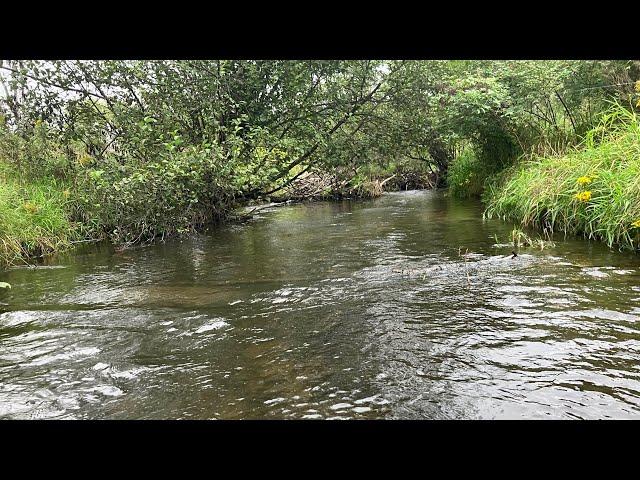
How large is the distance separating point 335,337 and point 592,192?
5.03 m

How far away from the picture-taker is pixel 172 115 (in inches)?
397

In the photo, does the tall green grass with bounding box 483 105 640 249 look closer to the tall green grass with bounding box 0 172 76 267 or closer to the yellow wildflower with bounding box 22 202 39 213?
the tall green grass with bounding box 0 172 76 267

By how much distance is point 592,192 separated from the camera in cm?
668

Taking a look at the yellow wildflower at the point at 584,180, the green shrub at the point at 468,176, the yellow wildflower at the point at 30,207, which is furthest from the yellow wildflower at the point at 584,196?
the yellow wildflower at the point at 30,207

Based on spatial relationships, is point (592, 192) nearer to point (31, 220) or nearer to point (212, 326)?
point (212, 326)

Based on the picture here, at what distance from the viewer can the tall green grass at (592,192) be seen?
19.4ft

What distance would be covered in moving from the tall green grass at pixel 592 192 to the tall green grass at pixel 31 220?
8255mm

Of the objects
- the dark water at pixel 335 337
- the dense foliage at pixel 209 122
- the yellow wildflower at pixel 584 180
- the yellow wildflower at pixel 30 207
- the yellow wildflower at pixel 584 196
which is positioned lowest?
the dark water at pixel 335 337

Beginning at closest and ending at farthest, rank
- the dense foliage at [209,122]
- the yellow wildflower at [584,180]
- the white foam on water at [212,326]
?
the white foam on water at [212,326]
the yellow wildflower at [584,180]
the dense foliage at [209,122]

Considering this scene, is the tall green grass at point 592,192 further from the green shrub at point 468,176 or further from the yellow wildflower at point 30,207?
the yellow wildflower at point 30,207
